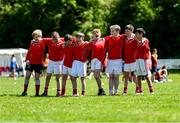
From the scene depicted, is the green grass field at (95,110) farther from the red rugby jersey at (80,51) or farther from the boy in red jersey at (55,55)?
the boy in red jersey at (55,55)

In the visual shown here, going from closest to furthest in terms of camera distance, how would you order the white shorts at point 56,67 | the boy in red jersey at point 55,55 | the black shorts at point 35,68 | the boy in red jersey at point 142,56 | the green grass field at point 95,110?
1. the green grass field at point 95,110
2. the boy in red jersey at point 142,56
3. the boy in red jersey at point 55,55
4. the white shorts at point 56,67
5. the black shorts at point 35,68

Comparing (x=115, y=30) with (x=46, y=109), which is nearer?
(x=46, y=109)

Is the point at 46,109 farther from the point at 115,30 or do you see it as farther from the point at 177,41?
the point at 177,41

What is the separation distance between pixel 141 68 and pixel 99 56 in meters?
1.35

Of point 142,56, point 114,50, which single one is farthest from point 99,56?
point 142,56

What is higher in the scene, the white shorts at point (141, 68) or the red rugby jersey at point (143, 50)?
the red rugby jersey at point (143, 50)

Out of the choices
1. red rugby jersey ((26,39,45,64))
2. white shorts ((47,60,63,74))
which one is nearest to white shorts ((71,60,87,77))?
white shorts ((47,60,63,74))

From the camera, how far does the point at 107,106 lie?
14.3 metres

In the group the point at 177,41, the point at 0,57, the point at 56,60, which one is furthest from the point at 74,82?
the point at 177,41

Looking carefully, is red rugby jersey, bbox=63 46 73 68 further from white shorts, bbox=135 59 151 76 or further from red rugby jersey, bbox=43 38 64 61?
white shorts, bbox=135 59 151 76

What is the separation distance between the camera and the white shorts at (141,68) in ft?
61.8

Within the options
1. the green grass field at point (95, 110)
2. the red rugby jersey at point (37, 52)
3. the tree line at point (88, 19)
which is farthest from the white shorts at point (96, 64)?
the tree line at point (88, 19)

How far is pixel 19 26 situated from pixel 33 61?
51674 millimetres

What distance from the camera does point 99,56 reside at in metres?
19.2
